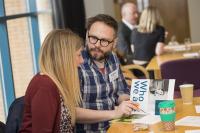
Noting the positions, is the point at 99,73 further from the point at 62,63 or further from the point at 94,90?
the point at 62,63

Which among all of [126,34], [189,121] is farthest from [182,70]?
[126,34]

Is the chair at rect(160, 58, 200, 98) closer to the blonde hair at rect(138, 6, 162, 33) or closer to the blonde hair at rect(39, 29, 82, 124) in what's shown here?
the blonde hair at rect(39, 29, 82, 124)

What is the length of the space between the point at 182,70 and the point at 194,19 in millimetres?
4546

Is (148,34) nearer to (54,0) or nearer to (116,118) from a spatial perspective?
(54,0)

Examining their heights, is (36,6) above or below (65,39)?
above

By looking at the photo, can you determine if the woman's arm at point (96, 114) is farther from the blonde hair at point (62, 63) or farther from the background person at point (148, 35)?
the background person at point (148, 35)

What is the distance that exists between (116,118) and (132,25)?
163 inches

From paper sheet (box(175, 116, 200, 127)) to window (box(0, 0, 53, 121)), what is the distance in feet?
7.39

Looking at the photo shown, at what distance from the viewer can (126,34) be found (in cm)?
644

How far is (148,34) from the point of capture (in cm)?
604

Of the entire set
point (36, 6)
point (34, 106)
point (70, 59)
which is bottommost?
point (34, 106)

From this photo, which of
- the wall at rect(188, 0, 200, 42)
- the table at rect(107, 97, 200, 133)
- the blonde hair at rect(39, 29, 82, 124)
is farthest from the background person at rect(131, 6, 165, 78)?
the blonde hair at rect(39, 29, 82, 124)

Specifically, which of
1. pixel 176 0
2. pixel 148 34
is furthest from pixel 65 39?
pixel 176 0

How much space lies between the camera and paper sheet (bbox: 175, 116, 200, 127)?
91.0 inches
